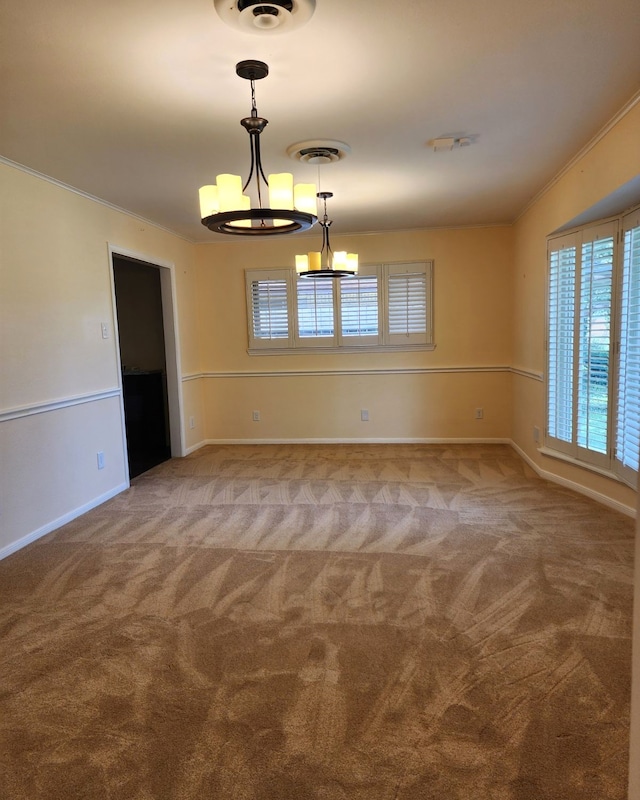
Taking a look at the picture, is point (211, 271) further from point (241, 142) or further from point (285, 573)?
point (285, 573)

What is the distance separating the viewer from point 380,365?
6.30 metres

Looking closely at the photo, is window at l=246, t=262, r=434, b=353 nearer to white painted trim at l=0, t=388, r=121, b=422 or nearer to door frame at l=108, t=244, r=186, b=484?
door frame at l=108, t=244, r=186, b=484

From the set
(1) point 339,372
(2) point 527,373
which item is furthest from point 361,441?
(2) point 527,373

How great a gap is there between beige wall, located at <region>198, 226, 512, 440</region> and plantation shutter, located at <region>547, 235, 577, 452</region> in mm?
Answer: 1561

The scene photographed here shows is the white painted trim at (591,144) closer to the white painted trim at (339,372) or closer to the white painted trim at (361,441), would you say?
the white painted trim at (339,372)

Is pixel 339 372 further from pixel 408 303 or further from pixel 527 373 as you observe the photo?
pixel 527 373

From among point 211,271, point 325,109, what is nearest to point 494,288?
point 211,271

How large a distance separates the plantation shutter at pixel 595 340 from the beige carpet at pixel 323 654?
58 cm

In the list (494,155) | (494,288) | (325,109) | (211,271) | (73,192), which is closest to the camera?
(325,109)

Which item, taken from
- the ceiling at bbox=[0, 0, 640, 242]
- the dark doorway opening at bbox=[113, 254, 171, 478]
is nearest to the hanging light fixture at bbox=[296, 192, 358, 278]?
the ceiling at bbox=[0, 0, 640, 242]

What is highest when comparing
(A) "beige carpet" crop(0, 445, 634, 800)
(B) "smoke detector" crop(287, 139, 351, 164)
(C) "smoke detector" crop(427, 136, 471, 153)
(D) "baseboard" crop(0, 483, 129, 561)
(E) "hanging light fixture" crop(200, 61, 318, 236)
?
(B) "smoke detector" crop(287, 139, 351, 164)

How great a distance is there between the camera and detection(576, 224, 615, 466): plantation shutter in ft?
12.4

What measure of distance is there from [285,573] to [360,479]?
1974mm

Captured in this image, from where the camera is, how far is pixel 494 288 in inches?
237
